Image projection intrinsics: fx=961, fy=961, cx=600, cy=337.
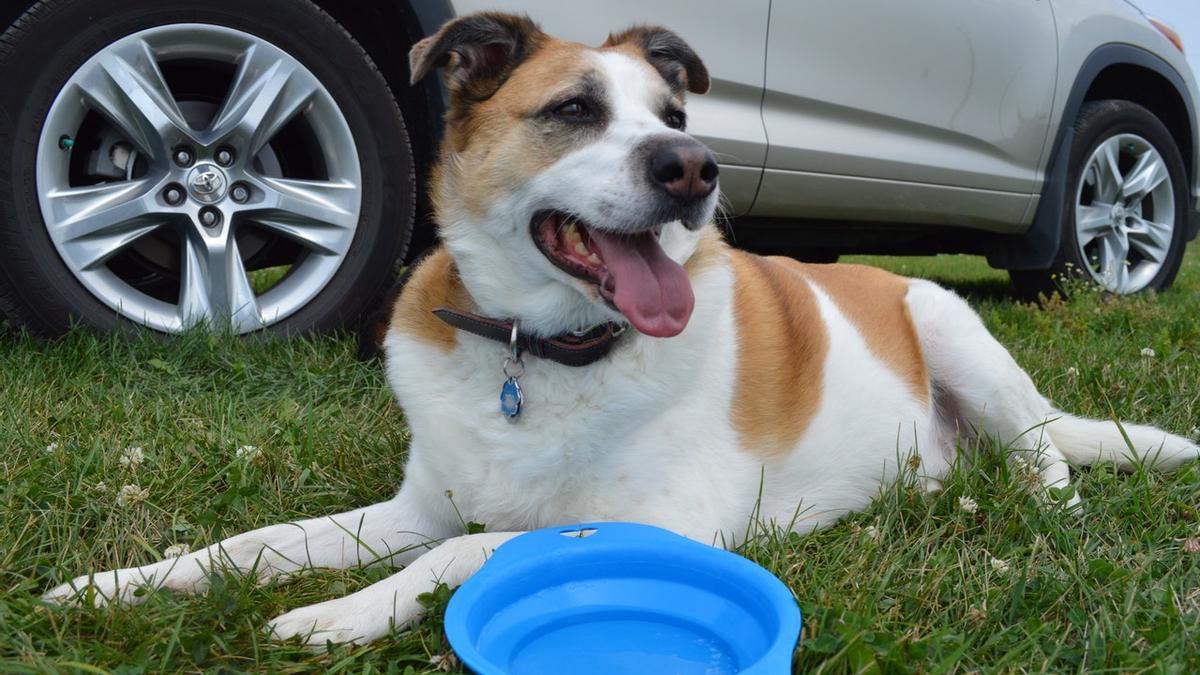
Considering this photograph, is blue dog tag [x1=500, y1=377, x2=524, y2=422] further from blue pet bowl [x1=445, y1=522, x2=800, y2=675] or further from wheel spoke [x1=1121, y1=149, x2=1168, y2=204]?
wheel spoke [x1=1121, y1=149, x2=1168, y2=204]

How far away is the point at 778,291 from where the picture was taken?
8.93 feet

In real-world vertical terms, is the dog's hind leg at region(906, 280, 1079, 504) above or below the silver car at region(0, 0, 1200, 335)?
below

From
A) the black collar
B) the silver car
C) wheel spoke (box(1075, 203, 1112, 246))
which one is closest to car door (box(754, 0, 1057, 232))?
the silver car

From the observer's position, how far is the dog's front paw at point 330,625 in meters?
1.71

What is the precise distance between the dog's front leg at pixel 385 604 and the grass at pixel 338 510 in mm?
34

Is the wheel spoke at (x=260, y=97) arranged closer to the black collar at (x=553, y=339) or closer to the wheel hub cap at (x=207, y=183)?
the wheel hub cap at (x=207, y=183)

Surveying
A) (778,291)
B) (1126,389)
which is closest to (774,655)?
(778,291)

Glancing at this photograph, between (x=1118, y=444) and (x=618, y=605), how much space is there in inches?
68.9

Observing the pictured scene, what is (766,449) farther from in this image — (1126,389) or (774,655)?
(1126,389)

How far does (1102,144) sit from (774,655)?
206 inches

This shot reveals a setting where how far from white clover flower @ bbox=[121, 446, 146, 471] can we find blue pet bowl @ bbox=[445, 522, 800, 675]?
114 cm

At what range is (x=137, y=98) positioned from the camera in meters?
3.16

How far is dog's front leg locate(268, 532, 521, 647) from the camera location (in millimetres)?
1727

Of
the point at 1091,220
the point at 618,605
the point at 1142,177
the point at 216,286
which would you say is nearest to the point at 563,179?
the point at 618,605
